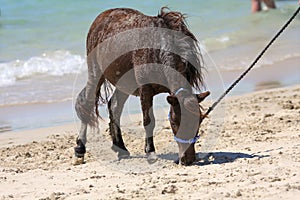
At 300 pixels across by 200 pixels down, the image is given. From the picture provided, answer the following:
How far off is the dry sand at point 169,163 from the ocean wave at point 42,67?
4.39 metres

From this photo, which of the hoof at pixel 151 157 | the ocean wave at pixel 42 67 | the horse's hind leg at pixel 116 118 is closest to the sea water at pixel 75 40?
the ocean wave at pixel 42 67

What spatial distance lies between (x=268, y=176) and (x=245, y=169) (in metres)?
0.35

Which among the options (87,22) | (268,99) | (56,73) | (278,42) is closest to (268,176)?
(268,99)

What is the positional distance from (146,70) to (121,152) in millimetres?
1318

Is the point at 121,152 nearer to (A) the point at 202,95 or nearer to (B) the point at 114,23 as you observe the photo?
(B) the point at 114,23

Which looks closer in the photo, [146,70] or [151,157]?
[146,70]

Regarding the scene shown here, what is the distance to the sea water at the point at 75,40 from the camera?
12.1 meters

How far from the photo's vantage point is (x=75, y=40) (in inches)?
668

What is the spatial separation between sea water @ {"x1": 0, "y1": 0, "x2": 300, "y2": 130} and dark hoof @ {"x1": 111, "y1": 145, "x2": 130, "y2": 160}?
2.46 metres

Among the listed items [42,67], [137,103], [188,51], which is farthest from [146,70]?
[42,67]

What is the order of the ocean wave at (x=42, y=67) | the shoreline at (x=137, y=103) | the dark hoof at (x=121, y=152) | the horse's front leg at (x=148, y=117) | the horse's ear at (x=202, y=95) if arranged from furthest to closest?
1. the ocean wave at (x=42, y=67)
2. the shoreline at (x=137, y=103)
3. the dark hoof at (x=121, y=152)
4. the horse's front leg at (x=148, y=117)
5. the horse's ear at (x=202, y=95)

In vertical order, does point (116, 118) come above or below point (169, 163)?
above

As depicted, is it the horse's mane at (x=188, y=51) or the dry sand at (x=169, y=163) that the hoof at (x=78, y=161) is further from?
the horse's mane at (x=188, y=51)

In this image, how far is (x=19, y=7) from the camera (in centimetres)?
2164
